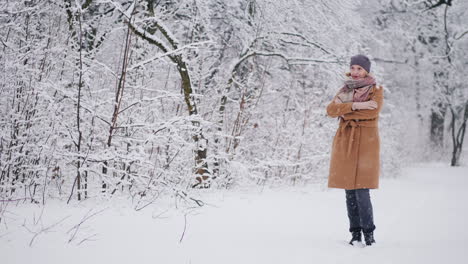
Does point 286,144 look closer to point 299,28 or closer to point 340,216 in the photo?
point 299,28

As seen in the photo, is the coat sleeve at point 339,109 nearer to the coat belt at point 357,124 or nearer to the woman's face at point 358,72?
the coat belt at point 357,124

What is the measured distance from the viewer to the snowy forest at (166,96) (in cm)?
380

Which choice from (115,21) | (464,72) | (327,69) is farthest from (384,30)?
(115,21)

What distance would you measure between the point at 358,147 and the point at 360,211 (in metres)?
0.54

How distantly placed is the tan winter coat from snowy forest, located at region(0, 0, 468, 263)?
1598mm

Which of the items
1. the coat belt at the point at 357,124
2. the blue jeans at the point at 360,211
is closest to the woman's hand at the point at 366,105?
the coat belt at the point at 357,124

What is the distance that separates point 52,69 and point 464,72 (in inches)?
719

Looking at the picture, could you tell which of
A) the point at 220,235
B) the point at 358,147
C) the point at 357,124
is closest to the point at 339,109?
the point at 357,124

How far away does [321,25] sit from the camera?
6.49 m

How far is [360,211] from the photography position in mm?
2988

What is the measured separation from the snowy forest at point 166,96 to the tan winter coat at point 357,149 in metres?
1.60

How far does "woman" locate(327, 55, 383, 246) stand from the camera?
2971 millimetres

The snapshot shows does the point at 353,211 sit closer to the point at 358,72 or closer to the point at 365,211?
the point at 365,211

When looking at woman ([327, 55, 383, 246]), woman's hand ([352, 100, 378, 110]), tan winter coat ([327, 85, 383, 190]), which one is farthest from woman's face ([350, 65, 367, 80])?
woman's hand ([352, 100, 378, 110])
